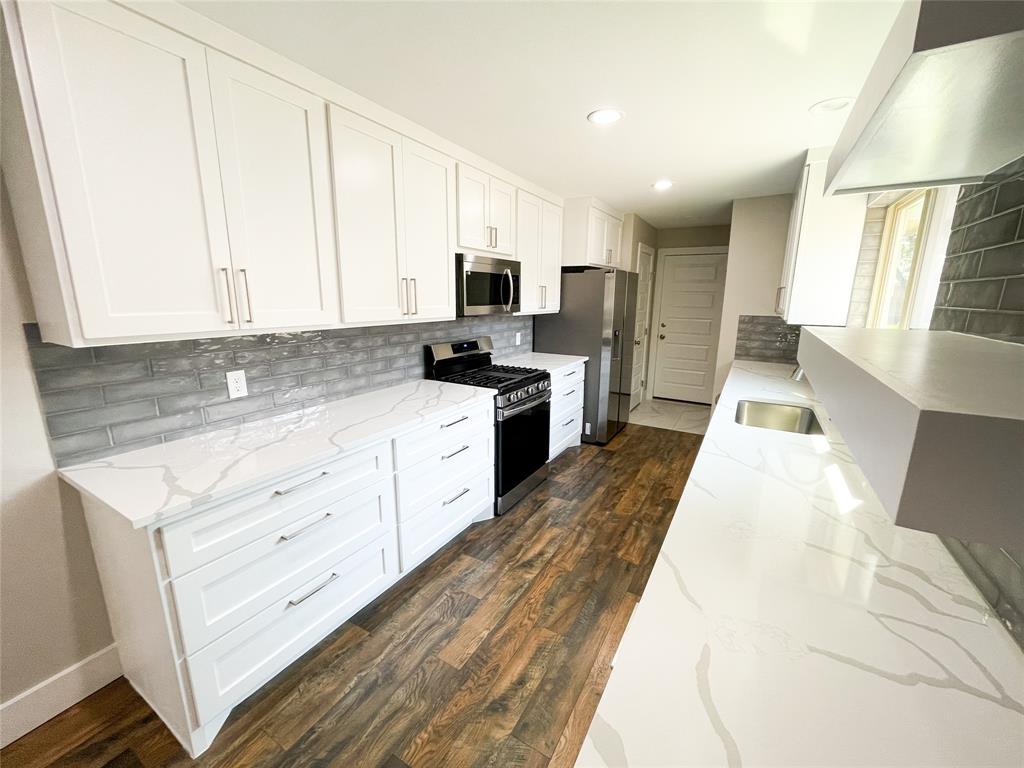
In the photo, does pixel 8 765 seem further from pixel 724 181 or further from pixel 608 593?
pixel 724 181

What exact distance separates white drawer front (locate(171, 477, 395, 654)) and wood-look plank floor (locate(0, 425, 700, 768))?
1.31 feet

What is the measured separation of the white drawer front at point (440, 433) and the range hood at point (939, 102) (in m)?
1.73

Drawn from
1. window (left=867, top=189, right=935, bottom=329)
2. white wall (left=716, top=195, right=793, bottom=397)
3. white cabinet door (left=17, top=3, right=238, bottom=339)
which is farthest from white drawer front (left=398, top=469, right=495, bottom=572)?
white wall (left=716, top=195, right=793, bottom=397)

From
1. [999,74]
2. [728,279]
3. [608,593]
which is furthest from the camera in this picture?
[728,279]

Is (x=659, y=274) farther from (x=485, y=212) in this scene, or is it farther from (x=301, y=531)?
(x=301, y=531)

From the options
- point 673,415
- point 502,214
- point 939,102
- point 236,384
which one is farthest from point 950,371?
point 673,415

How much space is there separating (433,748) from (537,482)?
1.93 metres

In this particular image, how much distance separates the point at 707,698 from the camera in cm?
64

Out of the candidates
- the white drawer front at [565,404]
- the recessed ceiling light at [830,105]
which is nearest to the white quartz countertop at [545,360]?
the white drawer front at [565,404]

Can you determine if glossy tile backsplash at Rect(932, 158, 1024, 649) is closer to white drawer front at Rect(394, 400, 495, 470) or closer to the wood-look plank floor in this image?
the wood-look plank floor

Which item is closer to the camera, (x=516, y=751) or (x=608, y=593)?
(x=516, y=751)

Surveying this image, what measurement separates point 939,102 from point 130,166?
1.86 metres

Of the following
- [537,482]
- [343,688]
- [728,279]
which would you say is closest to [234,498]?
[343,688]

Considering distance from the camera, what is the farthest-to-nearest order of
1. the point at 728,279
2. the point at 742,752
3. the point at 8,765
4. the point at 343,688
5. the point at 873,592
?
the point at 728,279 → the point at 343,688 → the point at 8,765 → the point at 873,592 → the point at 742,752
